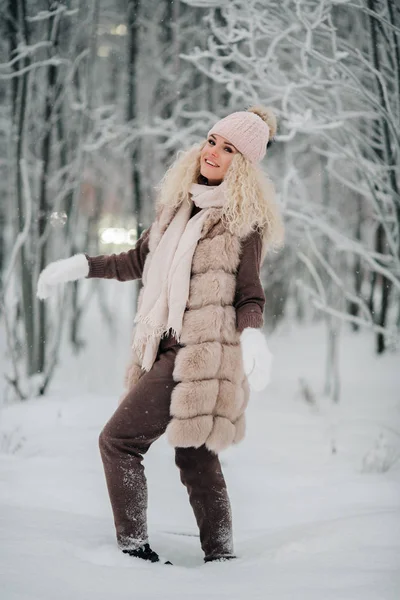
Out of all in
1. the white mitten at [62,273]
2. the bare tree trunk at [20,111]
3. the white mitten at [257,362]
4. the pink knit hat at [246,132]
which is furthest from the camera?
the bare tree trunk at [20,111]

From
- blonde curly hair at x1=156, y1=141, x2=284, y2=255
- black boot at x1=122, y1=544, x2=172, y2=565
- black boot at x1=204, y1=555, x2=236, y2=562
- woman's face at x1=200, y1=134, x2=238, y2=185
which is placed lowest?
black boot at x1=204, y1=555, x2=236, y2=562

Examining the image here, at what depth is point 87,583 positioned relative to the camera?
2016 millimetres

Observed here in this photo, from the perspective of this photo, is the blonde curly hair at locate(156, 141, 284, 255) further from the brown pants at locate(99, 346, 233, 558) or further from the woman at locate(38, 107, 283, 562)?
the brown pants at locate(99, 346, 233, 558)

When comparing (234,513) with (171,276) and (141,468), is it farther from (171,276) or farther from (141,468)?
(171,276)

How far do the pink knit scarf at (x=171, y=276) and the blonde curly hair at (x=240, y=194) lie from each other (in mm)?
Answer: 52

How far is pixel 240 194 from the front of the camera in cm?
246

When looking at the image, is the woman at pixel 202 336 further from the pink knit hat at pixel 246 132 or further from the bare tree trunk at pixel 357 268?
the bare tree trunk at pixel 357 268

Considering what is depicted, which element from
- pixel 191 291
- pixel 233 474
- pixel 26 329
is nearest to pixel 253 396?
pixel 26 329

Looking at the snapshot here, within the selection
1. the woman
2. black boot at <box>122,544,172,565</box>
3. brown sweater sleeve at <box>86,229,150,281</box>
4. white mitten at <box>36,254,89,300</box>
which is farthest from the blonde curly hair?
black boot at <box>122,544,172,565</box>

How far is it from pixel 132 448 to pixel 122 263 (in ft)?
2.78

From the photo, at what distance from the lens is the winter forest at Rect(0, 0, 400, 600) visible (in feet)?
7.47

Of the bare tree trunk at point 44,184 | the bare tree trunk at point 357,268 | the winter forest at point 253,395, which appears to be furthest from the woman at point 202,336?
the bare tree trunk at point 357,268

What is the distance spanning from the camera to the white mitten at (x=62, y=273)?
2672 mm

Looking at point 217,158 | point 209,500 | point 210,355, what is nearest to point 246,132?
point 217,158
